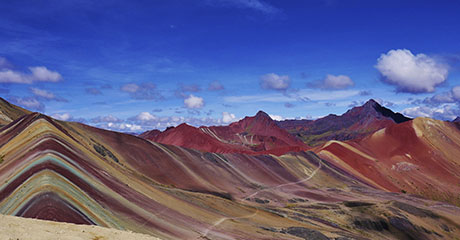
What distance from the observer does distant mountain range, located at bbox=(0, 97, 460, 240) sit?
2536 centimetres

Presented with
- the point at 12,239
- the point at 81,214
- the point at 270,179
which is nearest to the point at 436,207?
the point at 270,179

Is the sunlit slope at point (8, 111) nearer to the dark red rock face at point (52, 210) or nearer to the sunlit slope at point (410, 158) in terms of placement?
the dark red rock face at point (52, 210)

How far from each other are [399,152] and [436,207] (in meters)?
56.2

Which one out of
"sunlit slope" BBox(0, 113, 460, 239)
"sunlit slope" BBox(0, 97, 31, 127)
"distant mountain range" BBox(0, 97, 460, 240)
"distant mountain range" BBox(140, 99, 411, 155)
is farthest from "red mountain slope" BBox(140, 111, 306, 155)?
"sunlit slope" BBox(0, 97, 31, 127)

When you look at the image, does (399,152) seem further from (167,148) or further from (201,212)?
(201,212)

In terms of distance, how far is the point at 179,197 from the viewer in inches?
1560

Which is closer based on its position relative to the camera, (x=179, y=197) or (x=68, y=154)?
(x=68, y=154)

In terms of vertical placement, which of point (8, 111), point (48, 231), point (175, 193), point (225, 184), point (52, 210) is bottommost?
point (225, 184)

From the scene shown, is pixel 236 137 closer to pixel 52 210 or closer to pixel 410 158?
pixel 410 158

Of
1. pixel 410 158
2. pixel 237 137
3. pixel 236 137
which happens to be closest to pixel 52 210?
pixel 410 158

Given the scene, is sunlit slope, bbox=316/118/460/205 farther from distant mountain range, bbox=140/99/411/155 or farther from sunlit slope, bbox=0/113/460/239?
sunlit slope, bbox=0/113/460/239

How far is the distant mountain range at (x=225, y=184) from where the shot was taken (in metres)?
25.4

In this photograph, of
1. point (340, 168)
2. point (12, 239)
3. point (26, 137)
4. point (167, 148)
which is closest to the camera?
point (12, 239)

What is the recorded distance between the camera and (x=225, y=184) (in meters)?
64.6
